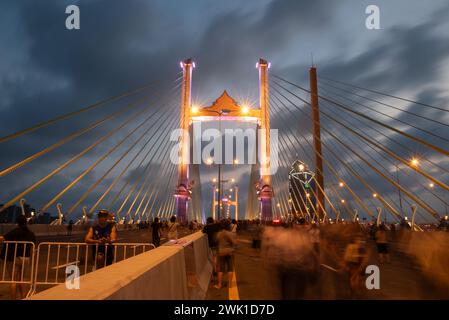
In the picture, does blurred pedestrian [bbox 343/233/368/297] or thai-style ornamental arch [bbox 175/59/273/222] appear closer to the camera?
blurred pedestrian [bbox 343/233/368/297]

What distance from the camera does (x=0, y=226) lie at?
2361 cm

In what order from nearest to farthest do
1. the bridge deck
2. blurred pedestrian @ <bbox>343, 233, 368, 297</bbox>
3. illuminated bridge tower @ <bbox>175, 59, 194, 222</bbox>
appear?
1. the bridge deck
2. blurred pedestrian @ <bbox>343, 233, 368, 297</bbox>
3. illuminated bridge tower @ <bbox>175, 59, 194, 222</bbox>

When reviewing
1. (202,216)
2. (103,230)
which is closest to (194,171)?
(202,216)

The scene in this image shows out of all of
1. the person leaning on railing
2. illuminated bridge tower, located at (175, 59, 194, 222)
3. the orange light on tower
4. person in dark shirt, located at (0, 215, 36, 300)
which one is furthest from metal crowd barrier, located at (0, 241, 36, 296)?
the orange light on tower

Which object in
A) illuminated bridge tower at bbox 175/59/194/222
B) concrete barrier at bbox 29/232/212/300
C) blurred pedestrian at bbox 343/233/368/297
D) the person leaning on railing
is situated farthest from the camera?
illuminated bridge tower at bbox 175/59/194/222

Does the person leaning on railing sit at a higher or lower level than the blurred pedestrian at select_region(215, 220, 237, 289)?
higher

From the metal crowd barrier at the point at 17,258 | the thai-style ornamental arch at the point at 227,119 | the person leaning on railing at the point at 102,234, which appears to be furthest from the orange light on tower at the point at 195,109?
the metal crowd barrier at the point at 17,258

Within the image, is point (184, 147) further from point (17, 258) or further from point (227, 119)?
point (17, 258)

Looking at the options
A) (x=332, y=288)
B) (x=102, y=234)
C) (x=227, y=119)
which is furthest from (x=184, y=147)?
(x=102, y=234)

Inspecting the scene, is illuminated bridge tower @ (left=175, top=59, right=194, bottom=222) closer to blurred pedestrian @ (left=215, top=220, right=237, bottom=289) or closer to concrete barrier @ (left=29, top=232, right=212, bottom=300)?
blurred pedestrian @ (left=215, top=220, right=237, bottom=289)

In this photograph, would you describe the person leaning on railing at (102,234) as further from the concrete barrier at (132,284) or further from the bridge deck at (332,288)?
the bridge deck at (332,288)

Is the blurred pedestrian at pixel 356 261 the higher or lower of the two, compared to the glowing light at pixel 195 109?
lower
